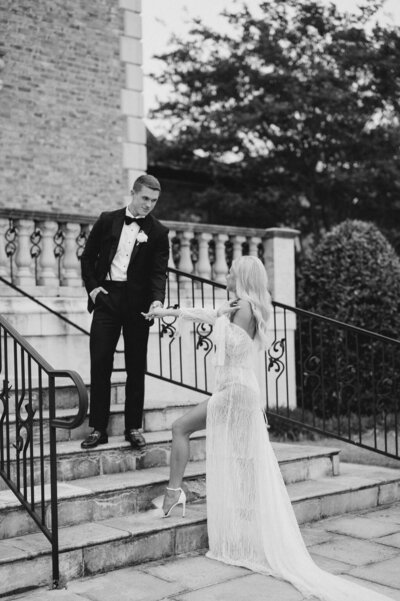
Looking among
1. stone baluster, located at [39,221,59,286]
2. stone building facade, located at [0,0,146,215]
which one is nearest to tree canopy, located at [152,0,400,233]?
stone building facade, located at [0,0,146,215]

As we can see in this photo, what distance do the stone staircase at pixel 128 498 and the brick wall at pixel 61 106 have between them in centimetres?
460

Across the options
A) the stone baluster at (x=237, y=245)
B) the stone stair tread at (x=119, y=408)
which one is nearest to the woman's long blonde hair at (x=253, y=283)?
the stone stair tread at (x=119, y=408)

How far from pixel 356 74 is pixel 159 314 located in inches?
498

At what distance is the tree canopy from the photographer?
15.9 m

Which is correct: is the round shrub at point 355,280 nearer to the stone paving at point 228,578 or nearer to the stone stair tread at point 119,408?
the stone stair tread at point 119,408

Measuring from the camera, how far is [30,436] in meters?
4.19

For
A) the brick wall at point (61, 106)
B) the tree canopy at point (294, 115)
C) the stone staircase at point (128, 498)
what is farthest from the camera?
the tree canopy at point (294, 115)

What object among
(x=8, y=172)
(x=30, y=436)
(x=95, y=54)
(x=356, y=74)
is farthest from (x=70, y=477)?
(x=356, y=74)

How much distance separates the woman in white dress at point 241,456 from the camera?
4.50 m

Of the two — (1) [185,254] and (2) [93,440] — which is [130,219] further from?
(1) [185,254]

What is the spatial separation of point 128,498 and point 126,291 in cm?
142

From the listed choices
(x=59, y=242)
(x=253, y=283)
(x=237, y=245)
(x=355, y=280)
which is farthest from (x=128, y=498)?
(x=355, y=280)

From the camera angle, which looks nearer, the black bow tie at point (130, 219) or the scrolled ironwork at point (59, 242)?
the black bow tie at point (130, 219)

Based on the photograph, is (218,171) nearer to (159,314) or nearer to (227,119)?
(227,119)
